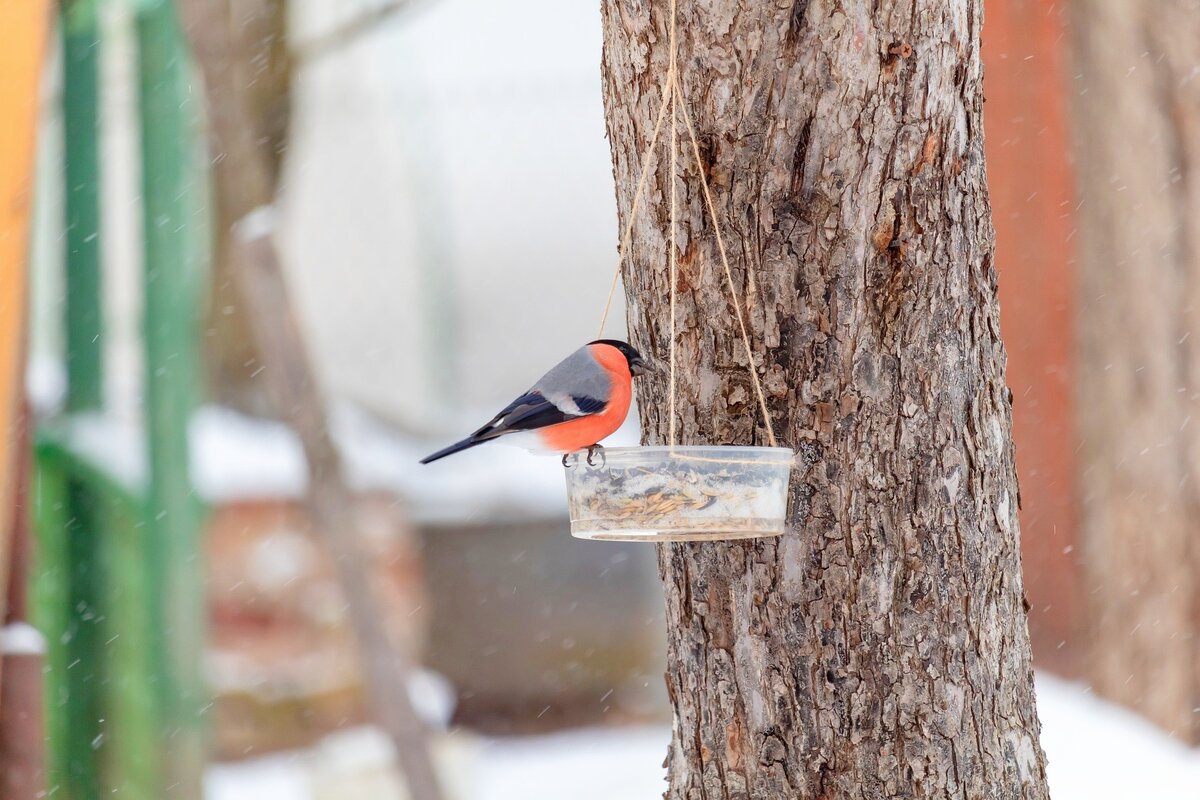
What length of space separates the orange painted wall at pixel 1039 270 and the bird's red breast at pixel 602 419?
3768 mm

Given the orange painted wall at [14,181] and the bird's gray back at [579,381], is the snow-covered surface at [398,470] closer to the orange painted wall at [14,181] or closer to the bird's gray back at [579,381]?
the orange painted wall at [14,181]

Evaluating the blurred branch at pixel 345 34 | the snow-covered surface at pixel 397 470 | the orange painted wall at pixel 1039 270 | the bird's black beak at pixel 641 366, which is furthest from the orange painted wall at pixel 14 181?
the orange painted wall at pixel 1039 270

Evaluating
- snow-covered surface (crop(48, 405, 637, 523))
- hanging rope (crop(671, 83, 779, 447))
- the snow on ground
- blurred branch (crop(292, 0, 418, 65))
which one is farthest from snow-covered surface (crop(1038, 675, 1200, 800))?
blurred branch (crop(292, 0, 418, 65))

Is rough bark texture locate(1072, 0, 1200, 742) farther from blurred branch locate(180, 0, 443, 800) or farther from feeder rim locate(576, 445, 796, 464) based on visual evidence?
feeder rim locate(576, 445, 796, 464)

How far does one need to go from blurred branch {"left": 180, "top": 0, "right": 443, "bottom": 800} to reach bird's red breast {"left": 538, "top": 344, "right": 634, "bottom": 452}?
1.98m

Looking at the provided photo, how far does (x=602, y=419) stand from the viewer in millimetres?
1971

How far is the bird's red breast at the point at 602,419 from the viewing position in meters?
1.97

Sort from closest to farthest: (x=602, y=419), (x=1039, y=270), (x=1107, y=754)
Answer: (x=602, y=419) < (x=1107, y=754) < (x=1039, y=270)

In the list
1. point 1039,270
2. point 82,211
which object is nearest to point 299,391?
point 82,211

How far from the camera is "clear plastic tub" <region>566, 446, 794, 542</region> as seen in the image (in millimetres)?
1745

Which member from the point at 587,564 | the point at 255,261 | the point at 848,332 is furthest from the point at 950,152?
the point at 587,564

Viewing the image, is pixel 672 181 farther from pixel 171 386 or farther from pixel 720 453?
pixel 171 386

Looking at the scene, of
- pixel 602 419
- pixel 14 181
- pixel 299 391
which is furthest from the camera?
pixel 299 391

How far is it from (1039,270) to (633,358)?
389cm
